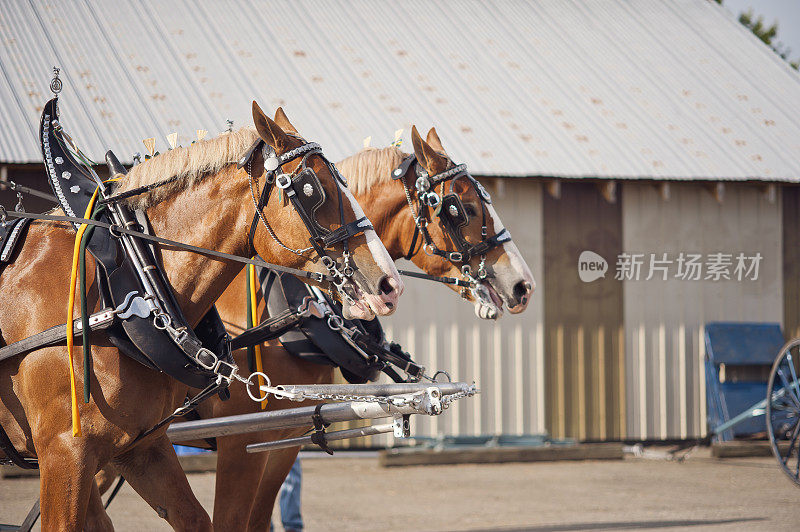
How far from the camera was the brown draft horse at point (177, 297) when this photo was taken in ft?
9.11

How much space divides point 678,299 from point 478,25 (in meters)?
4.51

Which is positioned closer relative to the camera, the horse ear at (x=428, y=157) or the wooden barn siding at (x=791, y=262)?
the horse ear at (x=428, y=157)

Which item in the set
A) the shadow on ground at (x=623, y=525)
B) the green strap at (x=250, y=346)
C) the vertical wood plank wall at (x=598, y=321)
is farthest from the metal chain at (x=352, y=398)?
the vertical wood plank wall at (x=598, y=321)

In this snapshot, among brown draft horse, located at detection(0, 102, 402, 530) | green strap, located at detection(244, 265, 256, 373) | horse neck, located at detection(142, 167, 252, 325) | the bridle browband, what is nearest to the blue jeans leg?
green strap, located at detection(244, 265, 256, 373)

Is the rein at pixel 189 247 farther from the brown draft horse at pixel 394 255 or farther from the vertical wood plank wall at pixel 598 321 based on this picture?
the vertical wood plank wall at pixel 598 321

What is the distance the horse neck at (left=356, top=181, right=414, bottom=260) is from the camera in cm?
425

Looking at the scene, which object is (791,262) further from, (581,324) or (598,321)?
(581,324)

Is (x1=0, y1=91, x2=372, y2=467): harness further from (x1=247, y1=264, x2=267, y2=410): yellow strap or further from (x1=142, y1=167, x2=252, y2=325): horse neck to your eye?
(x1=247, y1=264, x2=267, y2=410): yellow strap

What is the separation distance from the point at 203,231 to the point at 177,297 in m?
0.24

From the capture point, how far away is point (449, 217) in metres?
4.12

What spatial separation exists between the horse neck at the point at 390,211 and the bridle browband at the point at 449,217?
0.04m

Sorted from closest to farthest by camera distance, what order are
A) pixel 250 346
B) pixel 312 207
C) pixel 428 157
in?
pixel 312 207
pixel 250 346
pixel 428 157

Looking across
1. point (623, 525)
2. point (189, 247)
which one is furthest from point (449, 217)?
point (623, 525)

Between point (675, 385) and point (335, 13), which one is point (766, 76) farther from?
point (335, 13)
